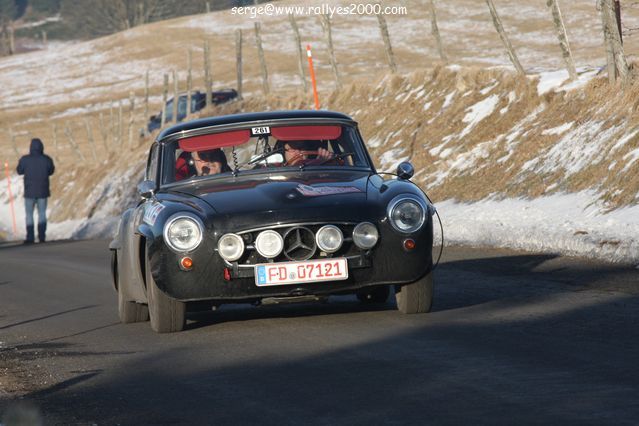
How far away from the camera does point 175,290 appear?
27.6 ft

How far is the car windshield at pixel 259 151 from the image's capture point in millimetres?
9695

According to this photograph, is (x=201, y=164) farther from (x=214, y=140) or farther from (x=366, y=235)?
(x=366, y=235)

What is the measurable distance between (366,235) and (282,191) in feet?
2.15

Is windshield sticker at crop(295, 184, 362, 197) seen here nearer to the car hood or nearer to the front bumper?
the car hood

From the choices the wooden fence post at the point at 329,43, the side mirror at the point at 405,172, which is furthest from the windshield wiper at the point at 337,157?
the wooden fence post at the point at 329,43

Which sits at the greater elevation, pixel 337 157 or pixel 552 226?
pixel 337 157

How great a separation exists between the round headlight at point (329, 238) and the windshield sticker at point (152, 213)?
1.08 meters

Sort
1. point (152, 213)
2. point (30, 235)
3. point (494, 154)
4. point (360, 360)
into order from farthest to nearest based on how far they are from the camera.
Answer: point (30, 235), point (494, 154), point (152, 213), point (360, 360)

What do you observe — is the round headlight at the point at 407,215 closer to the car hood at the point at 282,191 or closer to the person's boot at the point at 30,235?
the car hood at the point at 282,191

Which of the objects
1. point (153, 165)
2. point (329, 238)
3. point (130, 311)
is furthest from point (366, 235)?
point (153, 165)

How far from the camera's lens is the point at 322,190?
28.4ft

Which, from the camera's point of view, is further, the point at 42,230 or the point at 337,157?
the point at 42,230

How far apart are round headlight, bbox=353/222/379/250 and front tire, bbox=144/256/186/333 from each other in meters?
1.21

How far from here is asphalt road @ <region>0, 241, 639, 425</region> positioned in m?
5.61
